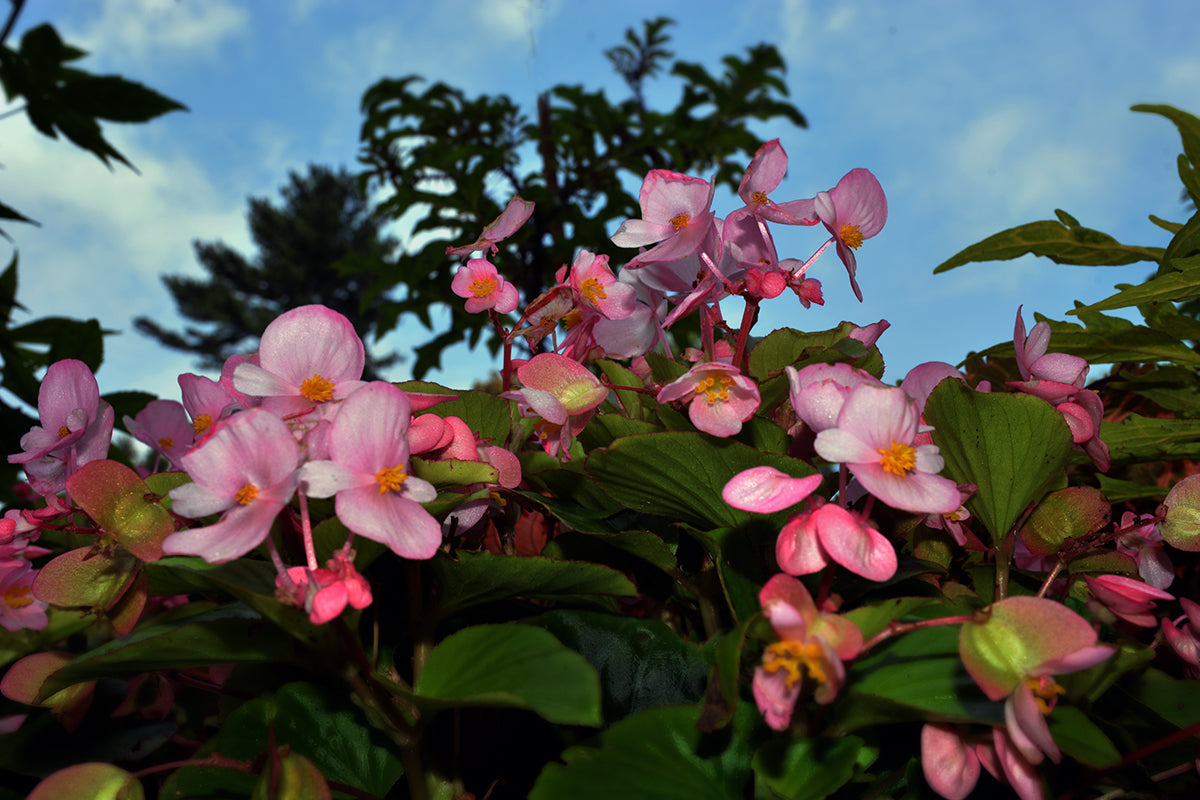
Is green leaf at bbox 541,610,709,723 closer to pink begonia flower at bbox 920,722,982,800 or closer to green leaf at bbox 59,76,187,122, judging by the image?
pink begonia flower at bbox 920,722,982,800

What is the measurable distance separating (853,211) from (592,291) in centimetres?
16

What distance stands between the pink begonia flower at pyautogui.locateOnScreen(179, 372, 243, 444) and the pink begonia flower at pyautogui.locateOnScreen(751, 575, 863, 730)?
33 centimetres

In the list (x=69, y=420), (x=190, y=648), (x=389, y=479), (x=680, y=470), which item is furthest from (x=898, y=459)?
(x=69, y=420)

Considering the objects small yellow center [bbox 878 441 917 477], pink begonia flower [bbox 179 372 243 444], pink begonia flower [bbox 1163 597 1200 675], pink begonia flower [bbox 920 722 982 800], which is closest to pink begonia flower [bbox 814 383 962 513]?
small yellow center [bbox 878 441 917 477]

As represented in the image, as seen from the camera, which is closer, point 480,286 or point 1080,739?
point 1080,739

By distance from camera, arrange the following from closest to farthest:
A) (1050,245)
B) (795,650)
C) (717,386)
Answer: (795,650) < (717,386) < (1050,245)

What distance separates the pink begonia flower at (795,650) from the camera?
28 centimetres

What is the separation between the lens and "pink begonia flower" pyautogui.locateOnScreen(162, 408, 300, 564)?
30cm

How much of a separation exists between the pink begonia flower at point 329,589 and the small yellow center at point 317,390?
0.09 meters

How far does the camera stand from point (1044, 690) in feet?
0.98

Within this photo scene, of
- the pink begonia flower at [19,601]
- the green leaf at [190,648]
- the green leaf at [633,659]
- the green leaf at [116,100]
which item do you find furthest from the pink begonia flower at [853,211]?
the green leaf at [116,100]

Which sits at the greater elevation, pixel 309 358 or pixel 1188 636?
pixel 309 358

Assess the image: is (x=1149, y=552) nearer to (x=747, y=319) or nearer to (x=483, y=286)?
(x=747, y=319)

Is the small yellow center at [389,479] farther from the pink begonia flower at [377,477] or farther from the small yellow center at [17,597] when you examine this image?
the small yellow center at [17,597]
